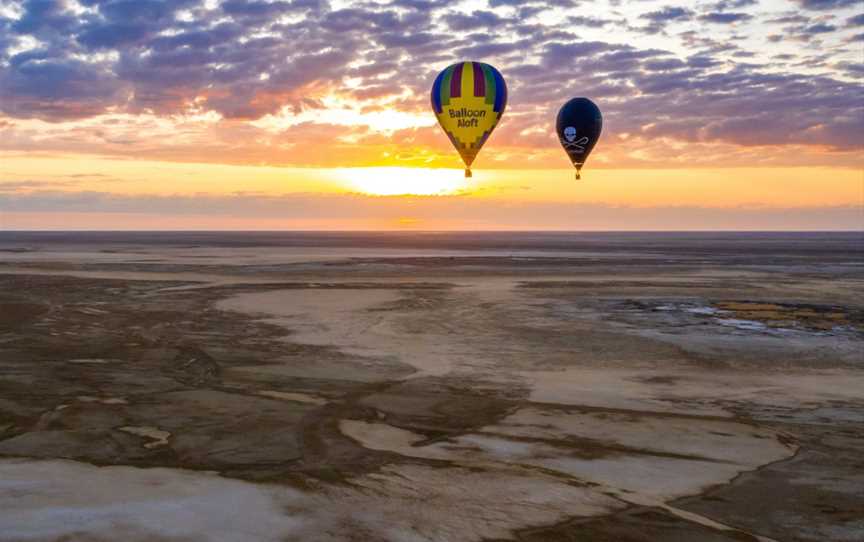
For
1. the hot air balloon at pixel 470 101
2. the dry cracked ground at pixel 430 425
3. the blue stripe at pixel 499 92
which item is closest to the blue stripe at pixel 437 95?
the hot air balloon at pixel 470 101

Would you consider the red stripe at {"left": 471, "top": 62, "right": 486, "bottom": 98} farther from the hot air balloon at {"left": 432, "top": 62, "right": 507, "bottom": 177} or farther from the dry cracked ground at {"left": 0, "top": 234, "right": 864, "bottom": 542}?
the dry cracked ground at {"left": 0, "top": 234, "right": 864, "bottom": 542}

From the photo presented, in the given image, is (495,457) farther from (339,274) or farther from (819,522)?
(339,274)

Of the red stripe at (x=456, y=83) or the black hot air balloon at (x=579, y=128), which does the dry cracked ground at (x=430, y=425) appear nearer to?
the red stripe at (x=456, y=83)

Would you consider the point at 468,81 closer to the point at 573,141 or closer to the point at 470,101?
the point at 470,101

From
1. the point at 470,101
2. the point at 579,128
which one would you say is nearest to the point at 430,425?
the point at 470,101

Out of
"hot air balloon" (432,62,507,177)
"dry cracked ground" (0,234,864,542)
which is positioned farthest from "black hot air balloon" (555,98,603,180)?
"dry cracked ground" (0,234,864,542)

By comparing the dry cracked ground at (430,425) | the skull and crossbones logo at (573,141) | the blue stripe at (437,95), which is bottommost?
the dry cracked ground at (430,425)
